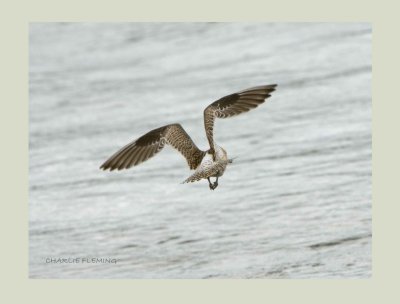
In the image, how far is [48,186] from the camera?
12.4 meters

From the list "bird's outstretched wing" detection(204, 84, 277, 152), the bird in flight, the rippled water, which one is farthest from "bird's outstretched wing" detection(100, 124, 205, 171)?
the rippled water

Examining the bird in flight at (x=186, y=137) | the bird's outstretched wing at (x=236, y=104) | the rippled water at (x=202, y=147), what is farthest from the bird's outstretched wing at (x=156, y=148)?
the rippled water at (x=202, y=147)

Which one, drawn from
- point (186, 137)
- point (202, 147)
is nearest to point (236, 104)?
point (186, 137)

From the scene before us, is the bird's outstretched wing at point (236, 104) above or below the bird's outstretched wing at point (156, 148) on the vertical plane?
above

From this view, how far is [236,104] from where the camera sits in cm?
870

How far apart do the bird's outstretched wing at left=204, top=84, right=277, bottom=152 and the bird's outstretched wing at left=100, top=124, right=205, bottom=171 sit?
241 millimetres

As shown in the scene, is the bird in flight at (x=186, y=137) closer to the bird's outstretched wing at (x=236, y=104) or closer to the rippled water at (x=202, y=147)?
the bird's outstretched wing at (x=236, y=104)

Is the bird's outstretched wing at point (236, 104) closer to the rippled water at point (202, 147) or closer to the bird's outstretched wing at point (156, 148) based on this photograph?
the bird's outstretched wing at point (156, 148)

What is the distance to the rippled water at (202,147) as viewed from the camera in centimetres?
1041

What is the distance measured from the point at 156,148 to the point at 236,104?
2.32 feet

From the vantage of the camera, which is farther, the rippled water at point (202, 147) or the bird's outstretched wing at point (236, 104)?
the rippled water at point (202, 147)

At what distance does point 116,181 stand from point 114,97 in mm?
2921

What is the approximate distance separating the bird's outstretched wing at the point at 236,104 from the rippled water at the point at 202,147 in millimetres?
1764

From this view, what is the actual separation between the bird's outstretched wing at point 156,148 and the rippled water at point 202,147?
60.7 inches
